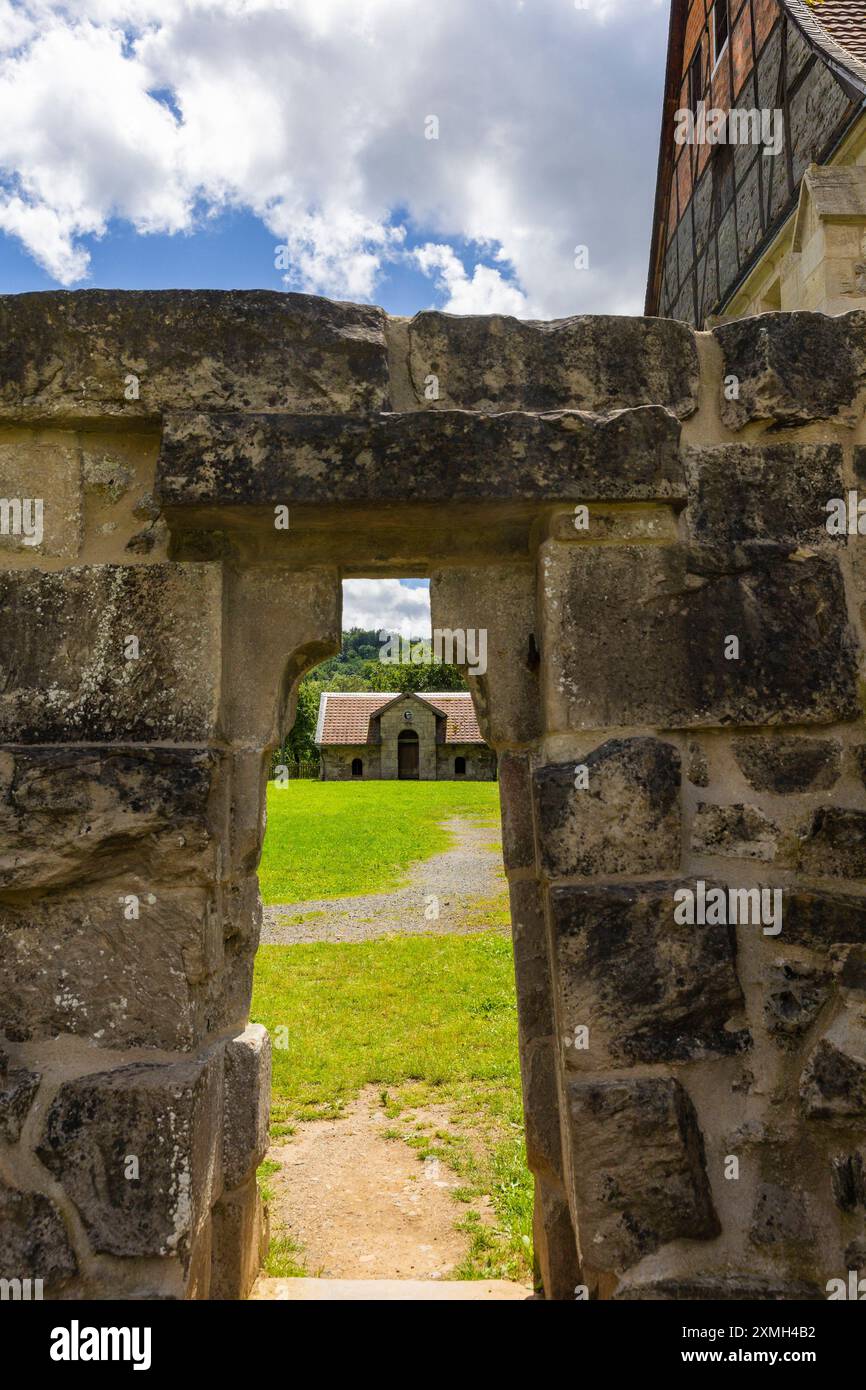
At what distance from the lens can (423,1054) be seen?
5.61 metres

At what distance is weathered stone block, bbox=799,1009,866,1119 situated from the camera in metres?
2.04

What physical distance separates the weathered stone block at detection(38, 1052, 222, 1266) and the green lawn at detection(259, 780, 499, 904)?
9088mm

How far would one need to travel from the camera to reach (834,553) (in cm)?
230

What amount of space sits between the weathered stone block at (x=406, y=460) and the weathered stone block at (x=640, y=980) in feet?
3.25

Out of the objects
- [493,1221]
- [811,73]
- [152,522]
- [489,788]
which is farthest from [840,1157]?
[489,788]

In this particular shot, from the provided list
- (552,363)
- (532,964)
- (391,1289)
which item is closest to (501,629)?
(552,363)

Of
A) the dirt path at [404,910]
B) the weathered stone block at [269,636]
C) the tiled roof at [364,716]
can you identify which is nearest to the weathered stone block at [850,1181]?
the weathered stone block at [269,636]

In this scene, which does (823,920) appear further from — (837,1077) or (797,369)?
(797,369)

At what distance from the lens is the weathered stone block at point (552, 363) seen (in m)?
2.36

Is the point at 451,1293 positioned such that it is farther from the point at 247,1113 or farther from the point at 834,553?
the point at 834,553

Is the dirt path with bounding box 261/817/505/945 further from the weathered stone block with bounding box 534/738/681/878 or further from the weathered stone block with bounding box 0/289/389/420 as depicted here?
the weathered stone block with bounding box 0/289/389/420

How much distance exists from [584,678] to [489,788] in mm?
31864

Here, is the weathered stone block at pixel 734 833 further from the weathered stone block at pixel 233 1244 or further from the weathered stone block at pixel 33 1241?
the weathered stone block at pixel 33 1241

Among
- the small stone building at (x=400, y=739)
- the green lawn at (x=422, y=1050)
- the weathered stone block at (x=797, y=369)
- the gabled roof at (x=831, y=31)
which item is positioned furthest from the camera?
the small stone building at (x=400, y=739)
